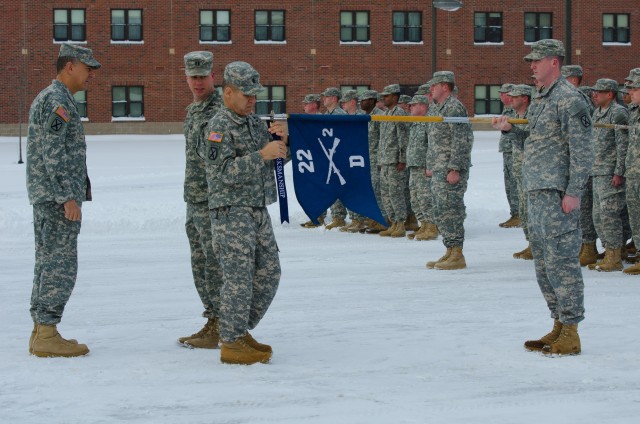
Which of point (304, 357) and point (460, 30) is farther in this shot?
point (460, 30)

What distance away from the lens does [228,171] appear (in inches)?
306

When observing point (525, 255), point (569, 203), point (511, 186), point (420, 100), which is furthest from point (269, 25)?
point (569, 203)

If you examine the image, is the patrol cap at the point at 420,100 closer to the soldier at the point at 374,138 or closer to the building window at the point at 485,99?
the soldier at the point at 374,138

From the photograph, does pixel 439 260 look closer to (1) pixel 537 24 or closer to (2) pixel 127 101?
(2) pixel 127 101

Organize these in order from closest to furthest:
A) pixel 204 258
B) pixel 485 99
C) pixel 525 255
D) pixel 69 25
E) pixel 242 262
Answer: pixel 242 262 < pixel 204 258 < pixel 525 255 < pixel 69 25 < pixel 485 99

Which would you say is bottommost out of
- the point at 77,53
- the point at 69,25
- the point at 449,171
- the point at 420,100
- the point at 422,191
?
the point at 422,191

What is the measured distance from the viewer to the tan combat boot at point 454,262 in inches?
526

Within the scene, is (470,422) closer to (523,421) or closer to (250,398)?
(523,421)

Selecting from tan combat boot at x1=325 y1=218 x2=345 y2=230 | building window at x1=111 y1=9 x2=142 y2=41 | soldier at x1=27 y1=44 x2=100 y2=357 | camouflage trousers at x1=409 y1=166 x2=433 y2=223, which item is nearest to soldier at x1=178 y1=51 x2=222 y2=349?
soldier at x1=27 y1=44 x2=100 y2=357

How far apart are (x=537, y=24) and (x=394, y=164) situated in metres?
37.1

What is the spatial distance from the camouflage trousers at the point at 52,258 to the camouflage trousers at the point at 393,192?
9.87 meters

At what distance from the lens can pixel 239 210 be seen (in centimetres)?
785

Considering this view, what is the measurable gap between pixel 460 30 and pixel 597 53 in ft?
23.3

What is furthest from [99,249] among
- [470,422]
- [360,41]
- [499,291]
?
[360,41]
